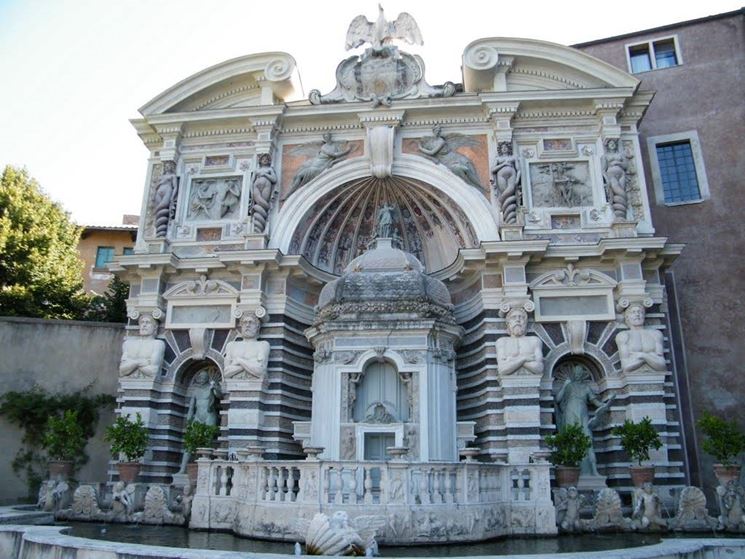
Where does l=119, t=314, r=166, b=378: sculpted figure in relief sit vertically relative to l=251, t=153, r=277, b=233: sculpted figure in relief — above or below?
below

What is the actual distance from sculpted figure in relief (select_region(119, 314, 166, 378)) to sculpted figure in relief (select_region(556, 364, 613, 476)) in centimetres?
1088

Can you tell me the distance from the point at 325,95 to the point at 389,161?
10.8ft

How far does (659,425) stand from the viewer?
15.5 meters

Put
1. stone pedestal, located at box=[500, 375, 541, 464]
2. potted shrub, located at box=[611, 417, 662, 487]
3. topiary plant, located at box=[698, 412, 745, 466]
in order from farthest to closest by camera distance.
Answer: stone pedestal, located at box=[500, 375, 541, 464], potted shrub, located at box=[611, 417, 662, 487], topiary plant, located at box=[698, 412, 745, 466]

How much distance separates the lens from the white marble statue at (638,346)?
1592cm

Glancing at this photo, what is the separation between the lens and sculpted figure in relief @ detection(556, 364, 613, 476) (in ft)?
52.7

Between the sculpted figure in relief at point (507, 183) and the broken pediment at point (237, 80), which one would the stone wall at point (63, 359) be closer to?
the broken pediment at point (237, 80)

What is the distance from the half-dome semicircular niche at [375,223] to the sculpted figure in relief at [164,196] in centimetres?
398

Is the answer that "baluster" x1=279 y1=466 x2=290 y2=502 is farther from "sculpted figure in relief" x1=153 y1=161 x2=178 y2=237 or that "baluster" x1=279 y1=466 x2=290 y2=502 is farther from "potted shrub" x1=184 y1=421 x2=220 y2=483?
"sculpted figure in relief" x1=153 y1=161 x2=178 y2=237

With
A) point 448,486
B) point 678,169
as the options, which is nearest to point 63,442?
point 448,486

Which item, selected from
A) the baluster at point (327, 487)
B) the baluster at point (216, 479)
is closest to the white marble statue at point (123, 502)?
the baluster at point (216, 479)

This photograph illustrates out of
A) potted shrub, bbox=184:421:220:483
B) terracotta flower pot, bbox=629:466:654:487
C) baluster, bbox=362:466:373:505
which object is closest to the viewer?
baluster, bbox=362:466:373:505

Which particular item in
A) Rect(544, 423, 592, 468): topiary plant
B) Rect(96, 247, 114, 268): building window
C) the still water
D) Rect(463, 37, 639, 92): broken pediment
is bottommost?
the still water

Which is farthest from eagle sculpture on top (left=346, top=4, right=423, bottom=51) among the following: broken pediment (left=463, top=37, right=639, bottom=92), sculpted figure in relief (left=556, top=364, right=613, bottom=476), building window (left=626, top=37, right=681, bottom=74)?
sculpted figure in relief (left=556, top=364, right=613, bottom=476)
